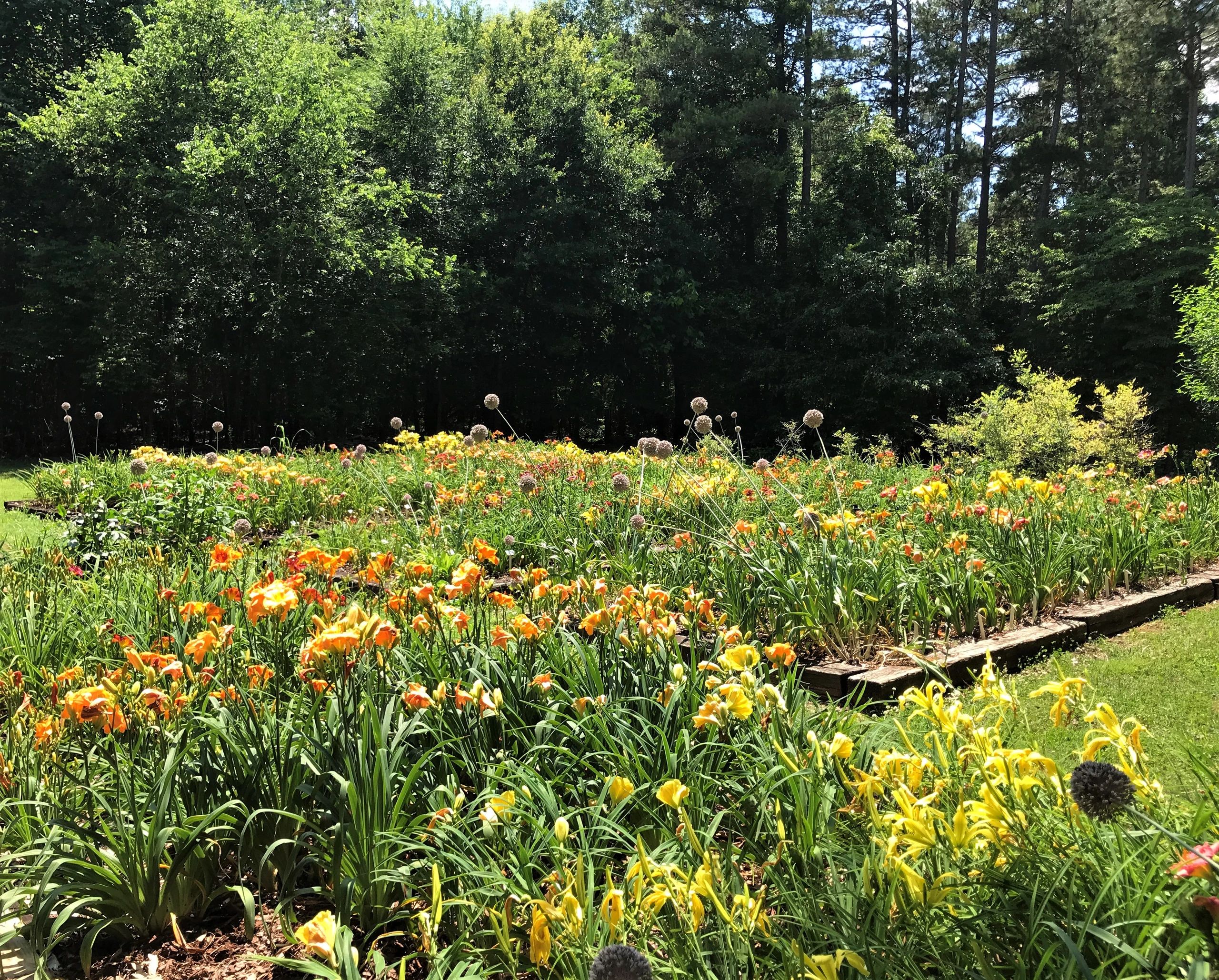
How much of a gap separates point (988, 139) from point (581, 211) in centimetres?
1079

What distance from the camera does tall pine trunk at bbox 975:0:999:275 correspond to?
21.9m

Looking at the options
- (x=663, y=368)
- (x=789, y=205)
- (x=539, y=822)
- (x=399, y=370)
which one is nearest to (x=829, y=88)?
(x=789, y=205)

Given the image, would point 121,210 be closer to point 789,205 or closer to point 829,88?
point 789,205

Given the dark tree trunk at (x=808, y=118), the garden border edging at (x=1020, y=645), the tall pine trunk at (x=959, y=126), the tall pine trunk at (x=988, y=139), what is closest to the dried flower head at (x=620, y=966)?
the garden border edging at (x=1020, y=645)

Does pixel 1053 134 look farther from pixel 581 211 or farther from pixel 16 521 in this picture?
pixel 16 521

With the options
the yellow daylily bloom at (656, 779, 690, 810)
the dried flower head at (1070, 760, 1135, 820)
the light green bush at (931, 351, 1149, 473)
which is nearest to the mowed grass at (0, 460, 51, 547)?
the yellow daylily bloom at (656, 779, 690, 810)

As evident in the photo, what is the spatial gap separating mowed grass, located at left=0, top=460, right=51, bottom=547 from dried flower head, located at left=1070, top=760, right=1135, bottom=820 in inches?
214

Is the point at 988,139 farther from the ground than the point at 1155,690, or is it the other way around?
the point at 988,139

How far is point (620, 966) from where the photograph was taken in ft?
3.30

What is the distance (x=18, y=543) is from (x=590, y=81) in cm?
1929

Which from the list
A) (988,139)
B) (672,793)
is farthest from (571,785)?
(988,139)

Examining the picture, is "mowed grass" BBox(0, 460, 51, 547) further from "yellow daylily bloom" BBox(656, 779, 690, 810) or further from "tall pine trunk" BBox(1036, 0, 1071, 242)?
"tall pine trunk" BBox(1036, 0, 1071, 242)

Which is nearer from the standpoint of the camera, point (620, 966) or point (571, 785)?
point (620, 966)

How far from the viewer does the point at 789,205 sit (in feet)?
80.4
